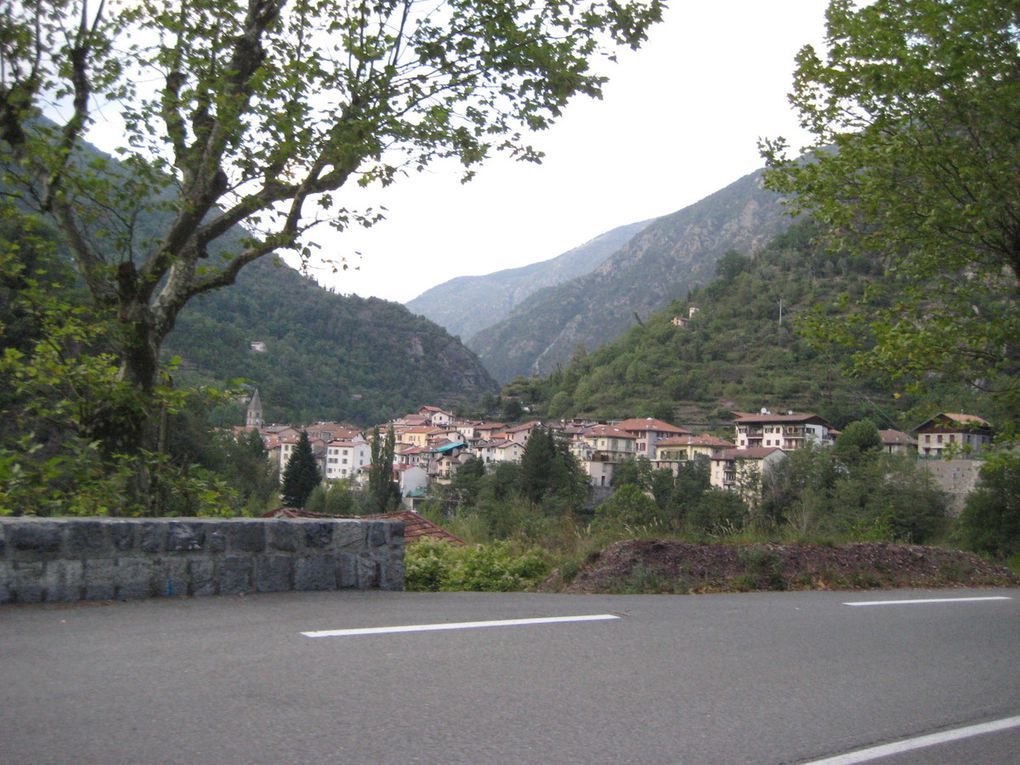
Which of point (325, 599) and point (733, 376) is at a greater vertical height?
point (733, 376)

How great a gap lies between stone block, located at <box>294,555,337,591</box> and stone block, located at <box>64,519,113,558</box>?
144 cm

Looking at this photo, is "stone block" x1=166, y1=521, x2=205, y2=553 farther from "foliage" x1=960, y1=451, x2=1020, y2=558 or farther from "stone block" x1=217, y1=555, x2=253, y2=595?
"foliage" x1=960, y1=451, x2=1020, y2=558

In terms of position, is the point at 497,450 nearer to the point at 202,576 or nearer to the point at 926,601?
the point at 926,601

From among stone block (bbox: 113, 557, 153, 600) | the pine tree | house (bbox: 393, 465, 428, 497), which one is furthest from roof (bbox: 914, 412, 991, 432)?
house (bbox: 393, 465, 428, 497)

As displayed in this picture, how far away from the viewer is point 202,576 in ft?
21.6

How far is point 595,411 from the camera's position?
117500mm

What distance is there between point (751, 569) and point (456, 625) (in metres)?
4.71

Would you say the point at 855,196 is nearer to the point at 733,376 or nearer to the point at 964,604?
the point at 964,604

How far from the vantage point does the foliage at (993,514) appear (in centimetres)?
2439

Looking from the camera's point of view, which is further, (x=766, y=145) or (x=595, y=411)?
(x=595, y=411)

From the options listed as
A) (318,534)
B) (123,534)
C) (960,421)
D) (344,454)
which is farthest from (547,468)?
(123,534)

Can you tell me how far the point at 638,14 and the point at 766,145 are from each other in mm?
5202

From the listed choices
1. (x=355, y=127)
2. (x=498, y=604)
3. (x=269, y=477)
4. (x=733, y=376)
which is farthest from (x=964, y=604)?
(x=733, y=376)

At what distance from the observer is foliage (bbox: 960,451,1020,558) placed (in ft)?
80.0
